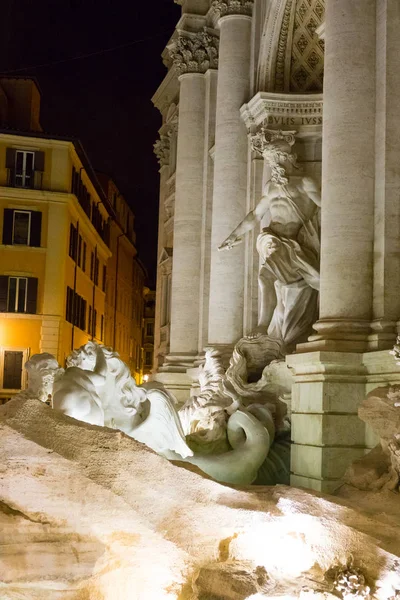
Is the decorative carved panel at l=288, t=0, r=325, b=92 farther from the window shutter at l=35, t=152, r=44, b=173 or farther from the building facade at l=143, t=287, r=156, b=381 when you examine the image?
the building facade at l=143, t=287, r=156, b=381

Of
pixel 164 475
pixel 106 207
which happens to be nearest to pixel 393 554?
pixel 164 475

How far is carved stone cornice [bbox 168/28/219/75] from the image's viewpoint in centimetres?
1877

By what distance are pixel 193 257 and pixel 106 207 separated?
26.8m

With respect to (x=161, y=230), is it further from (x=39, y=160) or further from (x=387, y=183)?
(x=387, y=183)

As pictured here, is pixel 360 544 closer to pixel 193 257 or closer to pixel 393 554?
pixel 393 554

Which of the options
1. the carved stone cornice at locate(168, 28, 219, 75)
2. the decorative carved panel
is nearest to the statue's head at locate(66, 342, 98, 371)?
the decorative carved panel

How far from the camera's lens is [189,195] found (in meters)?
18.8

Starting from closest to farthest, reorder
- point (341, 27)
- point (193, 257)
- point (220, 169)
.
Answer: point (341, 27) < point (220, 169) < point (193, 257)

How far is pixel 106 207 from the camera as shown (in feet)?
147

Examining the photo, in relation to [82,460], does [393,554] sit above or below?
below

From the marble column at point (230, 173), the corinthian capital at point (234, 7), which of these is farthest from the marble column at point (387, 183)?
the corinthian capital at point (234, 7)

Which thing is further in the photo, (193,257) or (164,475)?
(193,257)

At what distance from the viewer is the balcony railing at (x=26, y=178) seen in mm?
34469

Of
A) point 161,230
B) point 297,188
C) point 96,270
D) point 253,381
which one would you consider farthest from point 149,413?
point 96,270
